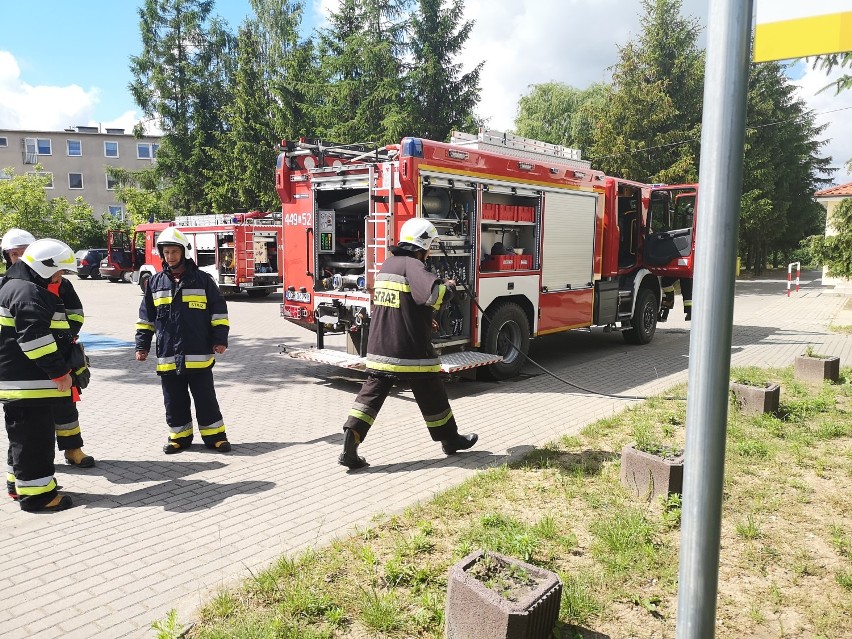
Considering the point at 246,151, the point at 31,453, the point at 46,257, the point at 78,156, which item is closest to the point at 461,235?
the point at 46,257

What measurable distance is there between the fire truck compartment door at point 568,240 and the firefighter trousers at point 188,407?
5165 millimetres

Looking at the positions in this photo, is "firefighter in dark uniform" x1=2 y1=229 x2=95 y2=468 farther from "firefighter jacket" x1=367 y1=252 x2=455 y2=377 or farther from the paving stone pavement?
"firefighter jacket" x1=367 y1=252 x2=455 y2=377

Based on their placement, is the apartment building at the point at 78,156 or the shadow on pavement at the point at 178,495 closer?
the shadow on pavement at the point at 178,495

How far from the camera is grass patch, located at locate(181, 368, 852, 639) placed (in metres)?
2.99

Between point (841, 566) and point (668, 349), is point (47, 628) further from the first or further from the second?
point (668, 349)

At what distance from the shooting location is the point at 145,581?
3.41 metres

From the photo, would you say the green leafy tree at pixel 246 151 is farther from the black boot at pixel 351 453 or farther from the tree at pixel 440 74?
the black boot at pixel 351 453

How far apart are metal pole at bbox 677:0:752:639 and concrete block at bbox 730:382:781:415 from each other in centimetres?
490

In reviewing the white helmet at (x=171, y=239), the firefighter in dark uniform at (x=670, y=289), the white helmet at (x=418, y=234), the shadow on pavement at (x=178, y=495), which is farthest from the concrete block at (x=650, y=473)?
the firefighter in dark uniform at (x=670, y=289)

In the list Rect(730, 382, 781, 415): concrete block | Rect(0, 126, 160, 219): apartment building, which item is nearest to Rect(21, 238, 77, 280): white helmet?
Rect(730, 382, 781, 415): concrete block

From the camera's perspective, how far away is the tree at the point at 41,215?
35062mm

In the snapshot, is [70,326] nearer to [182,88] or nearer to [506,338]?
[506,338]

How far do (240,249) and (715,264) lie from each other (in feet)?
64.3

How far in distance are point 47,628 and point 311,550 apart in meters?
1.30
